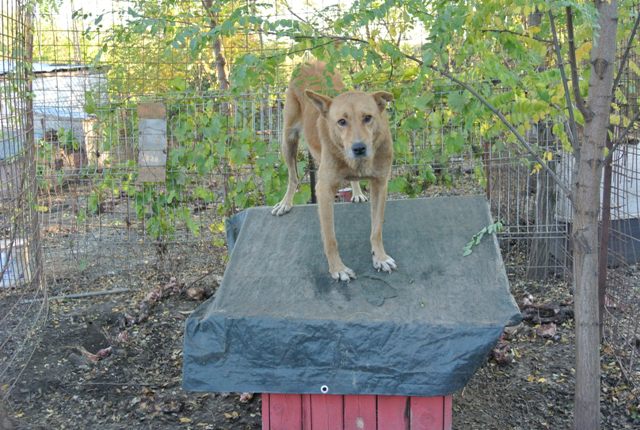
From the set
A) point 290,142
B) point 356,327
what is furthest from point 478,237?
point 290,142

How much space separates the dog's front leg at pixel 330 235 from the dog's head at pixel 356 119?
27 centimetres

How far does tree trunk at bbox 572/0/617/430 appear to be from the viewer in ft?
9.50

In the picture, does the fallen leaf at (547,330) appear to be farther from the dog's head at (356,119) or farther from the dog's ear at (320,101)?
the dog's ear at (320,101)

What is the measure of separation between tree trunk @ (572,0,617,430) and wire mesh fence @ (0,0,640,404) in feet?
8.50

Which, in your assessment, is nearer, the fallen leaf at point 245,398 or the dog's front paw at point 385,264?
the dog's front paw at point 385,264

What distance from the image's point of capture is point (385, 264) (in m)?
3.91

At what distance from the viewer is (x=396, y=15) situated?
5.93 metres

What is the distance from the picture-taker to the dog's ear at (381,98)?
4.06 meters

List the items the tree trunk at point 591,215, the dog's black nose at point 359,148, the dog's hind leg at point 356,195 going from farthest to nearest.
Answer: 1. the dog's hind leg at point 356,195
2. the dog's black nose at point 359,148
3. the tree trunk at point 591,215

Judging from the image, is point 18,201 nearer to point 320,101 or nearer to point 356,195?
point 320,101

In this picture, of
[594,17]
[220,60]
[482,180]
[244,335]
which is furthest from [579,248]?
[220,60]

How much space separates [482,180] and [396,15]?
74.5 inches

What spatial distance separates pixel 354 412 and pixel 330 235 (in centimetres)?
110

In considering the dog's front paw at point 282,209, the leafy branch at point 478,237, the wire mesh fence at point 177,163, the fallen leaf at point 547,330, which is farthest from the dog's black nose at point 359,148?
the fallen leaf at point 547,330
